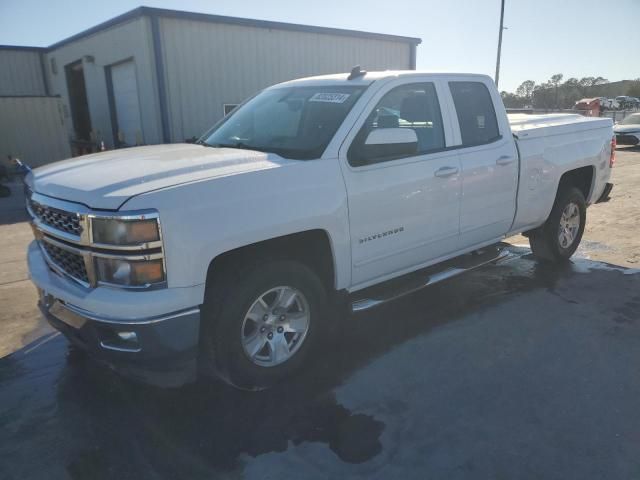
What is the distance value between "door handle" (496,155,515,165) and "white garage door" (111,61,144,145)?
40.7 ft

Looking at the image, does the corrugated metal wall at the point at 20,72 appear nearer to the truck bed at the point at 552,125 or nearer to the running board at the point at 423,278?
the truck bed at the point at 552,125

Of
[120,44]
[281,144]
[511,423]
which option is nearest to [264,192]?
[281,144]

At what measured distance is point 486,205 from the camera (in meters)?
4.47

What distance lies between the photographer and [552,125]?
529 cm

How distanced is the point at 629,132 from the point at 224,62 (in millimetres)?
14622

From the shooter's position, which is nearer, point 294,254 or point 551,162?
point 294,254

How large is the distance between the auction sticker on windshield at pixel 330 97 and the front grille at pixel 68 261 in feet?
6.73

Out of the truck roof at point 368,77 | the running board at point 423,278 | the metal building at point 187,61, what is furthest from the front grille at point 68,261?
the metal building at point 187,61

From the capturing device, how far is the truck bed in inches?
197

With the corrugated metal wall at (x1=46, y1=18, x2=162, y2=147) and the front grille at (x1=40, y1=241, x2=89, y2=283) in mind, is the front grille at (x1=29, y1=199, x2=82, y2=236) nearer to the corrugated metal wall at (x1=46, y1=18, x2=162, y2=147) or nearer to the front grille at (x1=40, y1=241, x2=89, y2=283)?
the front grille at (x1=40, y1=241, x2=89, y2=283)

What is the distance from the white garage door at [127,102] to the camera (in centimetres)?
1498

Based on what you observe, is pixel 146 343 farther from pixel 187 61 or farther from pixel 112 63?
pixel 112 63

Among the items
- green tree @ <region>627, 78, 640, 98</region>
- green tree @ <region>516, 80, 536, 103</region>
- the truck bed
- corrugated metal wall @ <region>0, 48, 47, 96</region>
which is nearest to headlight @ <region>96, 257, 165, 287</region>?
the truck bed

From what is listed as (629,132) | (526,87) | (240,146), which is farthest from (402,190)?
(526,87)
